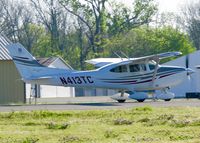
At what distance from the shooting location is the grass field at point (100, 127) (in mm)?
15609

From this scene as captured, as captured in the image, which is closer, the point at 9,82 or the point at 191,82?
the point at 9,82

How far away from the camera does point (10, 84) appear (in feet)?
130

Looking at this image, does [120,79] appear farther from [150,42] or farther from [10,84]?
[150,42]

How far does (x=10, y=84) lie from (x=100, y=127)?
72.6ft

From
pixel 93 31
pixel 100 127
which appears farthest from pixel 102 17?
pixel 100 127

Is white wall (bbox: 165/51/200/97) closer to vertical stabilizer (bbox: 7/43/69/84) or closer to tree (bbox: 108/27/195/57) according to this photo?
vertical stabilizer (bbox: 7/43/69/84)

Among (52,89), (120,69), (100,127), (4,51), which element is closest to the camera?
(100,127)

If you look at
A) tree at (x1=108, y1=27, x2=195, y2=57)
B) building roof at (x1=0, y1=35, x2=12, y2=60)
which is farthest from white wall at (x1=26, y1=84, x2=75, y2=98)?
building roof at (x1=0, y1=35, x2=12, y2=60)

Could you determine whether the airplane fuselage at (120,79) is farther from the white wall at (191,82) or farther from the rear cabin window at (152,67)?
the white wall at (191,82)

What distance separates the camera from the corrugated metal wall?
39178mm

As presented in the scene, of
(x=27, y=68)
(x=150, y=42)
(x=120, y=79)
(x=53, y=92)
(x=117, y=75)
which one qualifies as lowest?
(x=53, y=92)

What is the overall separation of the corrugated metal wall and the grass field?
1667cm

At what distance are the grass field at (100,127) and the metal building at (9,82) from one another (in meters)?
16.6

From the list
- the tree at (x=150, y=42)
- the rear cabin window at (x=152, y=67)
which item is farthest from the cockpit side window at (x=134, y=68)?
the tree at (x=150, y=42)
